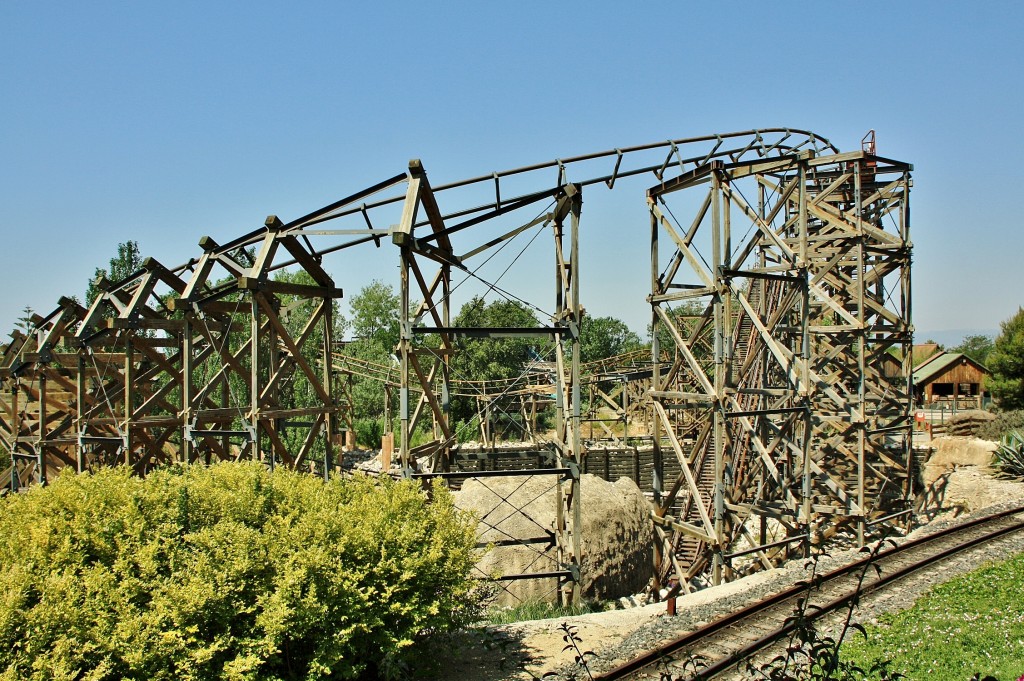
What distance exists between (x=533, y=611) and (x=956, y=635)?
5.45 m

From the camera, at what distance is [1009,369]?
30.2 m

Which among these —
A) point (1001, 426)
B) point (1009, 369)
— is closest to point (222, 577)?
point (1001, 426)

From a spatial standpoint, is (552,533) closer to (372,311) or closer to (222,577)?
(222,577)

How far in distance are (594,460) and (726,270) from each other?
49.2 ft

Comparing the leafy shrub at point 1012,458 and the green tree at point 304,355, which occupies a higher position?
the green tree at point 304,355

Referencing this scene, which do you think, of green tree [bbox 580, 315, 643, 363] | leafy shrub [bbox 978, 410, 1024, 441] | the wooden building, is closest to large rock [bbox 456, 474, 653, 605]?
leafy shrub [bbox 978, 410, 1024, 441]

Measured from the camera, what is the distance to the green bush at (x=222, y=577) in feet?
20.2

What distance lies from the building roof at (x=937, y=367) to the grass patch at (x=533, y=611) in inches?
1357

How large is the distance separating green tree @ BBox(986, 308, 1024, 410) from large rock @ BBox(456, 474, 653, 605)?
923 inches

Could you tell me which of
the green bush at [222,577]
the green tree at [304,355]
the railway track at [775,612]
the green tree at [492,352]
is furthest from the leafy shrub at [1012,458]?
the green tree at [492,352]

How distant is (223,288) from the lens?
1500 cm

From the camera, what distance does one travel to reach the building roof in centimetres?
4053

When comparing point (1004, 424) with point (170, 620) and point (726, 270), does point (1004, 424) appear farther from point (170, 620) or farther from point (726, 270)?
point (170, 620)

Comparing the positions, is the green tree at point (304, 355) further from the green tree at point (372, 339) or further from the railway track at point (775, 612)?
the railway track at point (775, 612)
